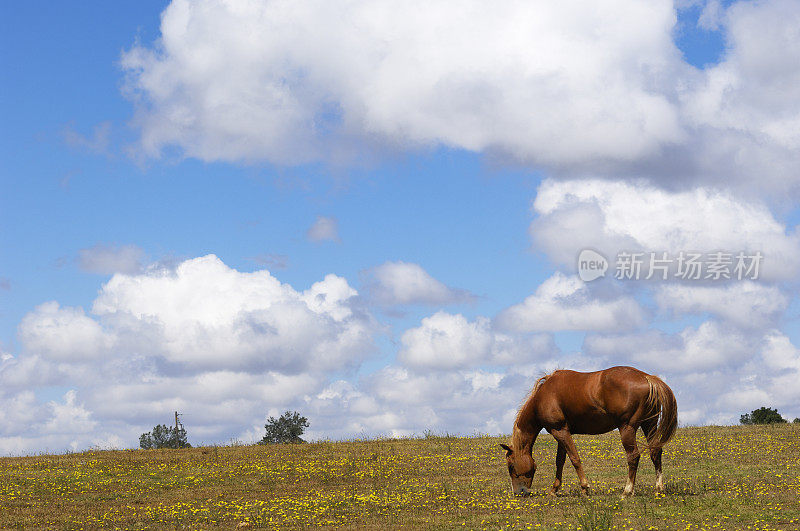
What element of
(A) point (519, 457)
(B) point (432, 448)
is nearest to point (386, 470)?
(B) point (432, 448)

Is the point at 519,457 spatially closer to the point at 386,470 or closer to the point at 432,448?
the point at 386,470

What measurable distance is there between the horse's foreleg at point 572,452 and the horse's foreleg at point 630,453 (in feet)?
3.59

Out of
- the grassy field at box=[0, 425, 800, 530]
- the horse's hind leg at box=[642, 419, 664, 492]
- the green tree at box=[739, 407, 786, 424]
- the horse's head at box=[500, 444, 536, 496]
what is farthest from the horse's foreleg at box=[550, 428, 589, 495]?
the green tree at box=[739, 407, 786, 424]

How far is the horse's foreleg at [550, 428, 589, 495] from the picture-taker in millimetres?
20672

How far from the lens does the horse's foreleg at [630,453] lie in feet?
65.9

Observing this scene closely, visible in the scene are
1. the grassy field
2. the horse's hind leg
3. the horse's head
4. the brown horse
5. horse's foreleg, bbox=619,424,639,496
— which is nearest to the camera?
the grassy field

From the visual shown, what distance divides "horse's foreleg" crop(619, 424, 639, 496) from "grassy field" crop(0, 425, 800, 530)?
0.50 m

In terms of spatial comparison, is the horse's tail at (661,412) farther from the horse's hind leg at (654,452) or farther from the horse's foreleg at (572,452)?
the horse's foreleg at (572,452)

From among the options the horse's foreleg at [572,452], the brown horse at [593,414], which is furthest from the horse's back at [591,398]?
the horse's foreleg at [572,452]

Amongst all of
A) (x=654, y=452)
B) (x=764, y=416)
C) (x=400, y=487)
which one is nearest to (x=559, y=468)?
(x=654, y=452)

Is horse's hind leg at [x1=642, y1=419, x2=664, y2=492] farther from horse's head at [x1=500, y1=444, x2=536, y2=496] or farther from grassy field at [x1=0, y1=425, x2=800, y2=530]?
horse's head at [x1=500, y1=444, x2=536, y2=496]

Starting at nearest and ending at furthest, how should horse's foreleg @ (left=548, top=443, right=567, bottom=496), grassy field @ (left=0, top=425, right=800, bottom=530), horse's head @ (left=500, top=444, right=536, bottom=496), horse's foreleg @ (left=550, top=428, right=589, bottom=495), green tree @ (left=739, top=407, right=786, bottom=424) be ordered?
grassy field @ (left=0, top=425, right=800, bottom=530), horse's foreleg @ (left=550, top=428, right=589, bottom=495), horse's foreleg @ (left=548, top=443, right=567, bottom=496), horse's head @ (left=500, top=444, right=536, bottom=496), green tree @ (left=739, top=407, right=786, bottom=424)

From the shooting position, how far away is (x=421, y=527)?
18.0 metres

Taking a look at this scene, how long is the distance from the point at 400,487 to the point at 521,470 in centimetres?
487
